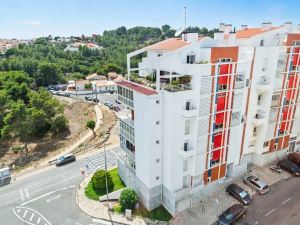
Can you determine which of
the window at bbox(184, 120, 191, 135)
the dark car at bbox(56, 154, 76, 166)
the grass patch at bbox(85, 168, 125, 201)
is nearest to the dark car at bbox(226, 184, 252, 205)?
the window at bbox(184, 120, 191, 135)

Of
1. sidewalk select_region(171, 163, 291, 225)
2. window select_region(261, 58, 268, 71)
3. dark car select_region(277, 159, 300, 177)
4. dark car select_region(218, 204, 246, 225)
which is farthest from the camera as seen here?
dark car select_region(277, 159, 300, 177)

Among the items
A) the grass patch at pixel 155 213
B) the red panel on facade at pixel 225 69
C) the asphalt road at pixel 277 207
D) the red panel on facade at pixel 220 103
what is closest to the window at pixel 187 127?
the red panel on facade at pixel 220 103

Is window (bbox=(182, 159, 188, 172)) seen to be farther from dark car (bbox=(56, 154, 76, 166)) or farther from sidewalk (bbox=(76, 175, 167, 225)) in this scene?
dark car (bbox=(56, 154, 76, 166))

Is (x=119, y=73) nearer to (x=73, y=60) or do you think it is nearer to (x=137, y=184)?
(x=73, y=60)

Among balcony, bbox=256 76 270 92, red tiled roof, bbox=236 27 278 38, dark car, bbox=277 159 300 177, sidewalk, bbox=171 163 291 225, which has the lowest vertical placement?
sidewalk, bbox=171 163 291 225

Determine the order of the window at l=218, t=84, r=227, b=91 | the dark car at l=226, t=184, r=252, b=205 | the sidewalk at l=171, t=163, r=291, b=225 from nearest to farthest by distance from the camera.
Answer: the window at l=218, t=84, r=227, b=91 < the sidewalk at l=171, t=163, r=291, b=225 < the dark car at l=226, t=184, r=252, b=205

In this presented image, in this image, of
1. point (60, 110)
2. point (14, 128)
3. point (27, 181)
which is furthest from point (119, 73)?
point (27, 181)

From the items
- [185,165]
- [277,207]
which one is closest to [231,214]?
[277,207]
